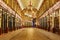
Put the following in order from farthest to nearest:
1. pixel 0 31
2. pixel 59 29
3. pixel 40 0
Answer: pixel 40 0 < pixel 59 29 < pixel 0 31

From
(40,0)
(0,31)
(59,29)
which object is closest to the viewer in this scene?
(0,31)

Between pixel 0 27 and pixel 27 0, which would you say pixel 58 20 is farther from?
pixel 27 0

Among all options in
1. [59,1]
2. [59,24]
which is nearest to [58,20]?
[59,24]

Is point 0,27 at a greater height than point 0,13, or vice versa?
point 0,13

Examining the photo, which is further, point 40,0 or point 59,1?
point 40,0

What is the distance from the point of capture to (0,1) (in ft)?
61.6

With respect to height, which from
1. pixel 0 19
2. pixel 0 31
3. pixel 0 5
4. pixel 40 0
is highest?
pixel 40 0

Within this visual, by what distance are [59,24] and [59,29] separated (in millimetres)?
607

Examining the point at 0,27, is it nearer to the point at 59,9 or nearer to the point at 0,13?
the point at 0,13

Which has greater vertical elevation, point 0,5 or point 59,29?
point 0,5

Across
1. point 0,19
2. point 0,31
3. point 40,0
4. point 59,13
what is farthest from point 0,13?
point 40,0

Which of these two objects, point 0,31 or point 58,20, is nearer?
point 0,31

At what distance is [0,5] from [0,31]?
2705 millimetres

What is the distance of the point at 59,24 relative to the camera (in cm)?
1967
